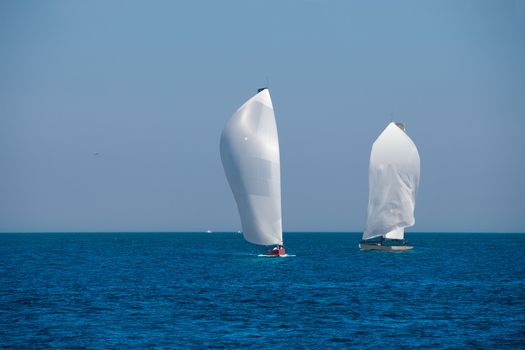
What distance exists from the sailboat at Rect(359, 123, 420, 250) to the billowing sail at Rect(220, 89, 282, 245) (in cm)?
2791

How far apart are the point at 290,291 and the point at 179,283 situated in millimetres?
10873

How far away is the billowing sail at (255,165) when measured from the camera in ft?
256

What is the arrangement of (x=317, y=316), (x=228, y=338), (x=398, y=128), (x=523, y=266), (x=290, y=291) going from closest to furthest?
(x=228, y=338)
(x=317, y=316)
(x=290, y=291)
(x=523, y=266)
(x=398, y=128)

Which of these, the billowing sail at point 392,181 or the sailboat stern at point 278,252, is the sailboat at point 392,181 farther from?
the sailboat stern at point 278,252

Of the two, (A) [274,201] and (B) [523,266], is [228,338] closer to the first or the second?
(A) [274,201]

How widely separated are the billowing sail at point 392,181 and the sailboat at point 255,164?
2789 centimetres

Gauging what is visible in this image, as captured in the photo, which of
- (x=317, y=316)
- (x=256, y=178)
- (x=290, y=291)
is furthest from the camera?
(x=256, y=178)

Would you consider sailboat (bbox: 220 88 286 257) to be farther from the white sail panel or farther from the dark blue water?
the white sail panel

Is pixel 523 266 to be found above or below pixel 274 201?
below

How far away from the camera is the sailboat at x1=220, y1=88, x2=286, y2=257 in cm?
7800

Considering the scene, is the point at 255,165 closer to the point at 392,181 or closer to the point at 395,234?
the point at 392,181

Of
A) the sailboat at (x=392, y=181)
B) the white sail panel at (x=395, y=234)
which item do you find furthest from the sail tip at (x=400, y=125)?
the white sail panel at (x=395, y=234)

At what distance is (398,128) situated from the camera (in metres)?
108

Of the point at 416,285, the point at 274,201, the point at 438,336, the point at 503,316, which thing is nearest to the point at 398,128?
the point at 274,201
